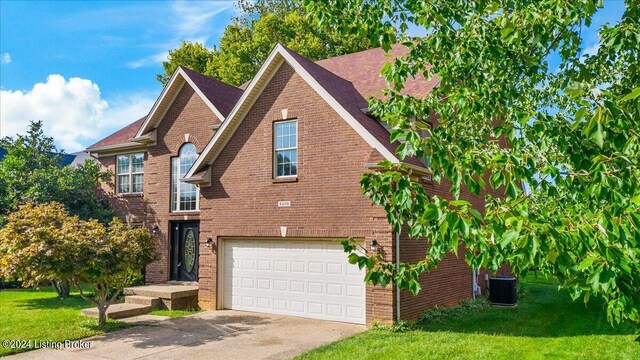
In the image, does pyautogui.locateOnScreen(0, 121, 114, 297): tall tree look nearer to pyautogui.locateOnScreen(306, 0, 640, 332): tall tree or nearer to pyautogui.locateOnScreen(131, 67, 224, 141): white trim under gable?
pyautogui.locateOnScreen(131, 67, 224, 141): white trim under gable

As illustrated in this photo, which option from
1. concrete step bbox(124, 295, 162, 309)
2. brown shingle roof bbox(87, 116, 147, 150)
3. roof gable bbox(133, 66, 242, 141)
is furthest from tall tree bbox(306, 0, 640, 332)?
brown shingle roof bbox(87, 116, 147, 150)

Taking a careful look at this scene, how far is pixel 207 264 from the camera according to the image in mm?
15359

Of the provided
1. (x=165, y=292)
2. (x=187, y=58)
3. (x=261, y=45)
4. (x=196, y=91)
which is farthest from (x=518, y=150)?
(x=187, y=58)

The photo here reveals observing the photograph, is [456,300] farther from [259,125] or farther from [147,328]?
[147,328]

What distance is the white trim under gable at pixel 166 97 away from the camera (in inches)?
744

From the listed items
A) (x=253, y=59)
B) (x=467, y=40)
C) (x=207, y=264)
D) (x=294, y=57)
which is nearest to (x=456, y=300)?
(x=207, y=264)

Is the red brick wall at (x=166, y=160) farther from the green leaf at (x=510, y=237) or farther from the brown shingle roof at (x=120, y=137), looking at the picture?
the green leaf at (x=510, y=237)

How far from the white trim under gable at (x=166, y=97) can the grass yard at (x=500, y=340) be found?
11202 mm

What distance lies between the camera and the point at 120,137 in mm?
22391

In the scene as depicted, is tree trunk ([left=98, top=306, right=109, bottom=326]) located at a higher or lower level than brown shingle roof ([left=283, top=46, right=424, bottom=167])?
lower

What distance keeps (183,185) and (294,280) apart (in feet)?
25.7

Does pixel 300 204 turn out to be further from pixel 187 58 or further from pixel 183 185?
pixel 187 58

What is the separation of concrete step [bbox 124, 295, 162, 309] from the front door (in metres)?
2.83

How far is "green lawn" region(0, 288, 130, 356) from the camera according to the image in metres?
11.6
